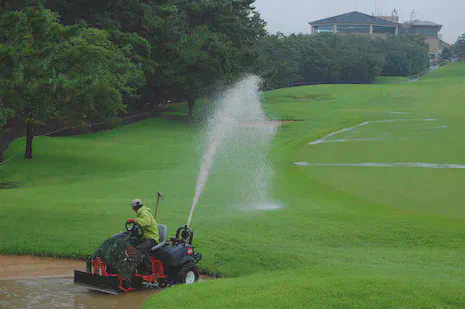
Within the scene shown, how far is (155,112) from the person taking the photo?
6831 centimetres

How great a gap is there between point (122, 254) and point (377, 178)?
54.9 feet

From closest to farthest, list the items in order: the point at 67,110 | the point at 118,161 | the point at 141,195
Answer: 1. the point at 141,195
2. the point at 67,110
3. the point at 118,161

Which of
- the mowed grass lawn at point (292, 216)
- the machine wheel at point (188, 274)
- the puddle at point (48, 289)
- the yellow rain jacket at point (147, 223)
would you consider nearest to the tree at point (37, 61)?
the mowed grass lawn at point (292, 216)

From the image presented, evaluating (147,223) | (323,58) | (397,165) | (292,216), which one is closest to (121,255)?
(147,223)

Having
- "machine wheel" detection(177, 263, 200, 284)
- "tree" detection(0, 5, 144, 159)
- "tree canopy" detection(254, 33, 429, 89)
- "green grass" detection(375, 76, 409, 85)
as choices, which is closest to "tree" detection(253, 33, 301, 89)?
"tree canopy" detection(254, 33, 429, 89)

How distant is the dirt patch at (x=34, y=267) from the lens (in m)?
14.9

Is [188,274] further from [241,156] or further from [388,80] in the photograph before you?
[388,80]

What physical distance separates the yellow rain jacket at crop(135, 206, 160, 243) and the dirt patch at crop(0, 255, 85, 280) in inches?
103

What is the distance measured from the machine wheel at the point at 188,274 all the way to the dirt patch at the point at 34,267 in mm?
2906

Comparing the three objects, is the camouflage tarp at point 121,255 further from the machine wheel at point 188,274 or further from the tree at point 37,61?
the tree at point 37,61

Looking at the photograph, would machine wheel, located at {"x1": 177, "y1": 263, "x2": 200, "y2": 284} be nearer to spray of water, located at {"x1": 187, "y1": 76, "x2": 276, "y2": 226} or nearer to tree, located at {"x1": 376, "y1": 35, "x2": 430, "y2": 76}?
spray of water, located at {"x1": 187, "y1": 76, "x2": 276, "y2": 226}

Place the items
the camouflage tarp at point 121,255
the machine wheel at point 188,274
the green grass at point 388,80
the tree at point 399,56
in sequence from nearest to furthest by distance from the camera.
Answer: the camouflage tarp at point 121,255 < the machine wheel at point 188,274 < the green grass at point 388,80 < the tree at point 399,56

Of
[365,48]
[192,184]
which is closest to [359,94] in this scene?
[365,48]

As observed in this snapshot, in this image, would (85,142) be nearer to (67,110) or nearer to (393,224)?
(67,110)
